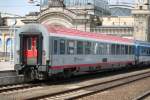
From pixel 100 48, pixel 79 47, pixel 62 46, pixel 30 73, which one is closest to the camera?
pixel 30 73

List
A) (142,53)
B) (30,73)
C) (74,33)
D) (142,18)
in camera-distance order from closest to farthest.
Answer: (30,73), (74,33), (142,53), (142,18)

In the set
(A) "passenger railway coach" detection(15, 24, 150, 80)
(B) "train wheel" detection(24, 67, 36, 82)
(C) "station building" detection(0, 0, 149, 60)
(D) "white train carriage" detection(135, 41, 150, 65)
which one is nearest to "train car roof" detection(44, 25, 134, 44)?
(A) "passenger railway coach" detection(15, 24, 150, 80)

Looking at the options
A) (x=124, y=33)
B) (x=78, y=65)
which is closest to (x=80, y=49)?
(x=78, y=65)

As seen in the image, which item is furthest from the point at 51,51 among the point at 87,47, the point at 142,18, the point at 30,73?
the point at 142,18

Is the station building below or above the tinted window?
above

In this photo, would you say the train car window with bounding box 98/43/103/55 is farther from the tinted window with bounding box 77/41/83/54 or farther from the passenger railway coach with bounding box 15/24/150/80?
the tinted window with bounding box 77/41/83/54

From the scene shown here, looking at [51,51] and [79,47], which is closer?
[51,51]

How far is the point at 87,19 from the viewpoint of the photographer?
325 ft

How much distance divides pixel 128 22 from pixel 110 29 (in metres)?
8.27

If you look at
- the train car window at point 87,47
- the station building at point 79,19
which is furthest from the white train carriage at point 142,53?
the station building at point 79,19

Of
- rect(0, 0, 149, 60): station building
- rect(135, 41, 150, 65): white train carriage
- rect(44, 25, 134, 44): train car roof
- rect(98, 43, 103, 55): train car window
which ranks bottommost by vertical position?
rect(135, 41, 150, 65): white train carriage

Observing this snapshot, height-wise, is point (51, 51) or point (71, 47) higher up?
point (71, 47)

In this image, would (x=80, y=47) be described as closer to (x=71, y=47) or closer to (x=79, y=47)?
(x=79, y=47)

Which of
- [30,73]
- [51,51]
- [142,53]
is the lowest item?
[142,53]
